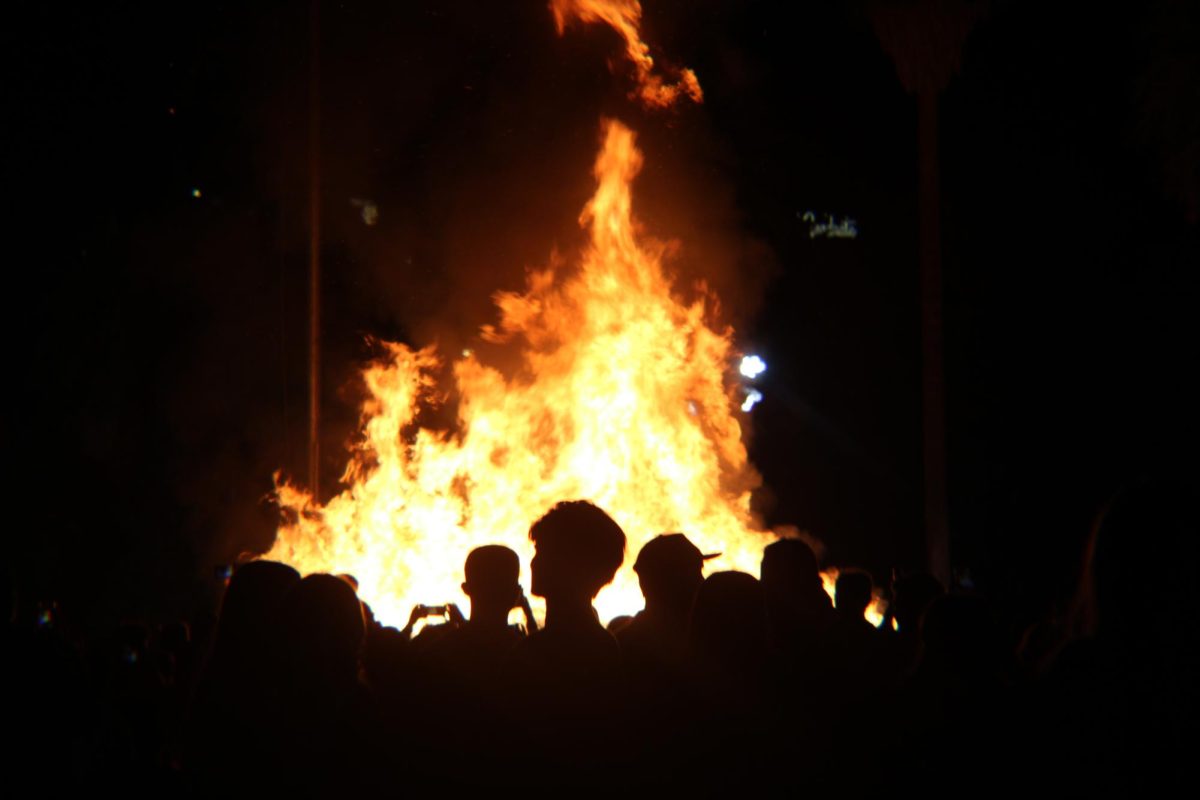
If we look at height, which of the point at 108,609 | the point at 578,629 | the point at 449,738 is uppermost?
the point at 108,609

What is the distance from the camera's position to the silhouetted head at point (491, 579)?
4.16 metres

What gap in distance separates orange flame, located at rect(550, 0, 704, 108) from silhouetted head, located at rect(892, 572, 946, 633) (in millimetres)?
10282

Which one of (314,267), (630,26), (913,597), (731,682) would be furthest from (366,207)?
(731,682)

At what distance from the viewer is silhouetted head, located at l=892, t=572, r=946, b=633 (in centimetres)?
511

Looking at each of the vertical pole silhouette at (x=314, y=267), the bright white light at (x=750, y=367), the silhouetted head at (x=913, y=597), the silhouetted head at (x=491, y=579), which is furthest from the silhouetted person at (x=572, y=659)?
the vertical pole silhouette at (x=314, y=267)

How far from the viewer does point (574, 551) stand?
349 cm

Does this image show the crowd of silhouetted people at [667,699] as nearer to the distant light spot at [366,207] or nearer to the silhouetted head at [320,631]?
the silhouetted head at [320,631]

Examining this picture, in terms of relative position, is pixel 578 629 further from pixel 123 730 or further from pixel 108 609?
pixel 108 609

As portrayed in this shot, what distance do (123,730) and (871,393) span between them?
63.6ft

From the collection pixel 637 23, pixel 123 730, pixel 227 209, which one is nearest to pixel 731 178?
pixel 637 23

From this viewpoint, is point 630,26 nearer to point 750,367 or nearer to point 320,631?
point 750,367

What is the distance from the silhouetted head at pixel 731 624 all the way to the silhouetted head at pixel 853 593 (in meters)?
2.08

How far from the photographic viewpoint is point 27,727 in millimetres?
3709

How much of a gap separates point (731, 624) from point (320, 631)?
1.18m
